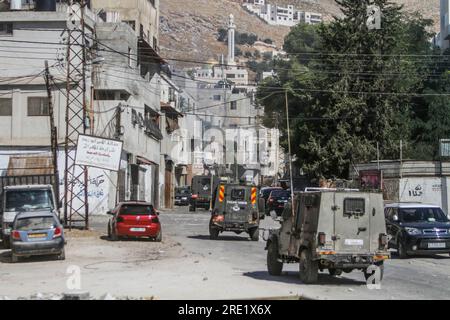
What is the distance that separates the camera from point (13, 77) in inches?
1935

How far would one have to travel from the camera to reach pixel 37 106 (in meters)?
48.7

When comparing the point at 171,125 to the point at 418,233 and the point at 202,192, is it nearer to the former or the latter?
the point at 202,192

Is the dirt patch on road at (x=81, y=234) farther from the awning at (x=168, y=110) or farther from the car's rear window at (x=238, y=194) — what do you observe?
the awning at (x=168, y=110)

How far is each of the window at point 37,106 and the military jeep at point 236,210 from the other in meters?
20.6

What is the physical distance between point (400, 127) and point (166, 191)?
23.2m

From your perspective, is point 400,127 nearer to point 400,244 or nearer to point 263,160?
point 400,244

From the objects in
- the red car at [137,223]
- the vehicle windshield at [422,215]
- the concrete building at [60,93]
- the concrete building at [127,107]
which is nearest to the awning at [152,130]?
the concrete building at [127,107]

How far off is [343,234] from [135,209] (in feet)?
49.7

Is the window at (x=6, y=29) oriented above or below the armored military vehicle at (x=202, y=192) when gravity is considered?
above

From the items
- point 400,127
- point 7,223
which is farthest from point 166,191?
point 7,223

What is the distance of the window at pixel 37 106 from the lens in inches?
1916

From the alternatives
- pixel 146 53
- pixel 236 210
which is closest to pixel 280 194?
pixel 146 53

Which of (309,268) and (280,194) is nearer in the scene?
(309,268)

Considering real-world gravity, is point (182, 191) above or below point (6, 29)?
below
